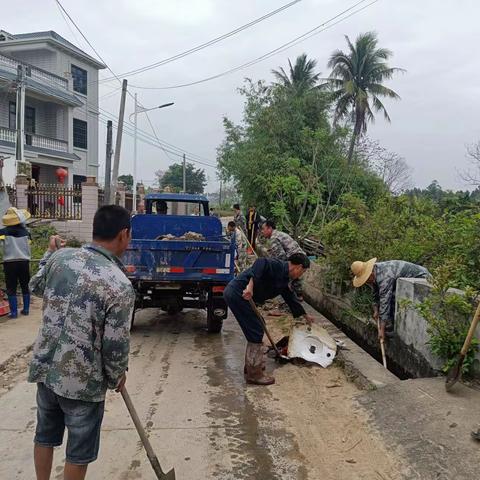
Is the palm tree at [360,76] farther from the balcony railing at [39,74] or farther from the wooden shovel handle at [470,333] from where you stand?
the wooden shovel handle at [470,333]

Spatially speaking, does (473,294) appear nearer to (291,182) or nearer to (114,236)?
(114,236)

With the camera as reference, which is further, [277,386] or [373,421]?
[277,386]

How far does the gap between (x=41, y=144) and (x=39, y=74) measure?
12.4 feet

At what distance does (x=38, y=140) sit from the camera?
28.0 m

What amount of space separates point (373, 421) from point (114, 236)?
9.74ft

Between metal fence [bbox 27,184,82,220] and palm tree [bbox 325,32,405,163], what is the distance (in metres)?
20.8

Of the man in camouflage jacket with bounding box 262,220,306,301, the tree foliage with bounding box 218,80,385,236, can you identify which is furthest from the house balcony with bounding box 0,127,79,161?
the man in camouflage jacket with bounding box 262,220,306,301

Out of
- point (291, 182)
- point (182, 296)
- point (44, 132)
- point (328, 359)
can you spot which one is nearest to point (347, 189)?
point (291, 182)

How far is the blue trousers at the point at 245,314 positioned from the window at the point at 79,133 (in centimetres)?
2945

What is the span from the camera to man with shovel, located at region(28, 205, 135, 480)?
8.34 ft

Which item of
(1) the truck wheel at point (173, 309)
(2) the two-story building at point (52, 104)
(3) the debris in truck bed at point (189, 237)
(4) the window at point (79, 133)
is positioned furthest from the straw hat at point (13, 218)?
(4) the window at point (79, 133)

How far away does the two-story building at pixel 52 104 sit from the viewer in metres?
26.8

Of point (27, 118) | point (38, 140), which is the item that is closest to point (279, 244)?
point (38, 140)

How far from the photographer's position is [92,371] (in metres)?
2.59
